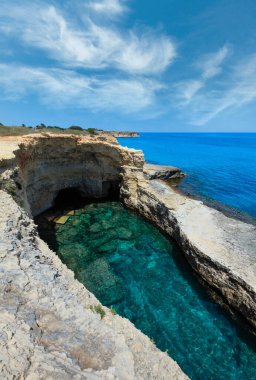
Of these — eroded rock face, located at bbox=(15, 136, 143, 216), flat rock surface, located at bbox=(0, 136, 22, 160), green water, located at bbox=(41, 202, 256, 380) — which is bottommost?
green water, located at bbox=(41, 202, 256, 380)

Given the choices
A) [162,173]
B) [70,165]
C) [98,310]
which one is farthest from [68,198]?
[98,310]

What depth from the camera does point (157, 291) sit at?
12.6m

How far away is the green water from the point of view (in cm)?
953

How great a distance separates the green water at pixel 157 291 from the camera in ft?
31.3

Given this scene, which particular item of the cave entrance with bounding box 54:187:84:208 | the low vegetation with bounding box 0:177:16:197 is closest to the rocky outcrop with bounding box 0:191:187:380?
the low vegetation with bounding box 0:177:16:197

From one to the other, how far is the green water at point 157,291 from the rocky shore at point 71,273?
1.00 meters

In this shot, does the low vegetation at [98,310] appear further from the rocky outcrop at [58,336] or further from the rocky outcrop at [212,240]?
the rocky outcrop at [212,240]

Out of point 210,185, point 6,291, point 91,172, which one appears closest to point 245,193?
point 210,185

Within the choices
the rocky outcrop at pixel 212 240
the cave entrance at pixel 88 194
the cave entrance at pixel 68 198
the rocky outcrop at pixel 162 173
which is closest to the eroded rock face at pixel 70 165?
the cave entrance at pixel 88 194

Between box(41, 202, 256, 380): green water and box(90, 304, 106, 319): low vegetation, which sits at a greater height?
box(90, 304, 106, 319): low vegetation

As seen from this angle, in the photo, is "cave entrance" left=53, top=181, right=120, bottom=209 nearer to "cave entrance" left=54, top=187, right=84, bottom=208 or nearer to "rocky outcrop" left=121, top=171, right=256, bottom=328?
"cave entrance" left=54, top=187, right=84, bottom=208

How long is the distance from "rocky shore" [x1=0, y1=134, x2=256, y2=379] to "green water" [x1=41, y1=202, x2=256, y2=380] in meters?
1.00

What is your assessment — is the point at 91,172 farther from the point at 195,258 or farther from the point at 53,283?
the point at 53,283

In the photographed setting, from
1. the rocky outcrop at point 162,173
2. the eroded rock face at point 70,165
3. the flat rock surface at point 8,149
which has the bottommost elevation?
the rocky outcrop at point 162,173
